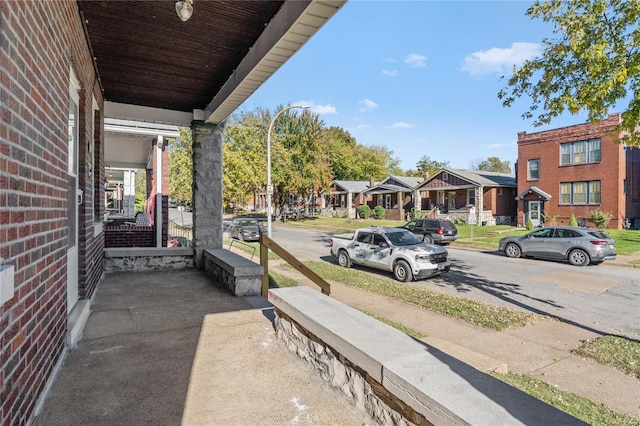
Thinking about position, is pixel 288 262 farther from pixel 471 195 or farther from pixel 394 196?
pixel 394 196

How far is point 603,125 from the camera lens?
987 inches

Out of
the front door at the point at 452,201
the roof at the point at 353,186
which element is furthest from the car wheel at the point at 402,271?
the roof at the point at 353,186

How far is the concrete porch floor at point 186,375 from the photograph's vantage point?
2822 mm

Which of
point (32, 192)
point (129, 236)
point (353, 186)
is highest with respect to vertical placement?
point (353, 186)

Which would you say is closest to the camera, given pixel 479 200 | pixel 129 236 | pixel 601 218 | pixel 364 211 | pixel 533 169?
pixel 129 236

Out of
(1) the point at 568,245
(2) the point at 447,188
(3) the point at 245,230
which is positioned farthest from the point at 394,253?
(2) the point at 447,188

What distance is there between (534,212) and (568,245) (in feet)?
54.7

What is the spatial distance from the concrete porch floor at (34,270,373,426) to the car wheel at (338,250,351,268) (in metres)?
8.16

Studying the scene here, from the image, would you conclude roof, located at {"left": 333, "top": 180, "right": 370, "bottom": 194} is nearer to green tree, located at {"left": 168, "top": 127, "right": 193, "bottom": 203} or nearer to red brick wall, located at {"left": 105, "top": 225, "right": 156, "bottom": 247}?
green tree, located at {"left": 168, "top": 127, "right": 193, "bottom": 203}

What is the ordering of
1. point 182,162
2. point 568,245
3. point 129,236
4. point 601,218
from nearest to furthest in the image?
point 129,236 → point 568,245 → point 601,218 → point 182,162

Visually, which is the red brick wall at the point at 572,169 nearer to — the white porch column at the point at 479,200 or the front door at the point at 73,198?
the white porch column at the point at 479,200

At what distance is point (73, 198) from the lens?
453 centimetres

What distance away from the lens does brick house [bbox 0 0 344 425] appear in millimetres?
2092

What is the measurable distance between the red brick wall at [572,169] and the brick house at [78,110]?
2482cm
